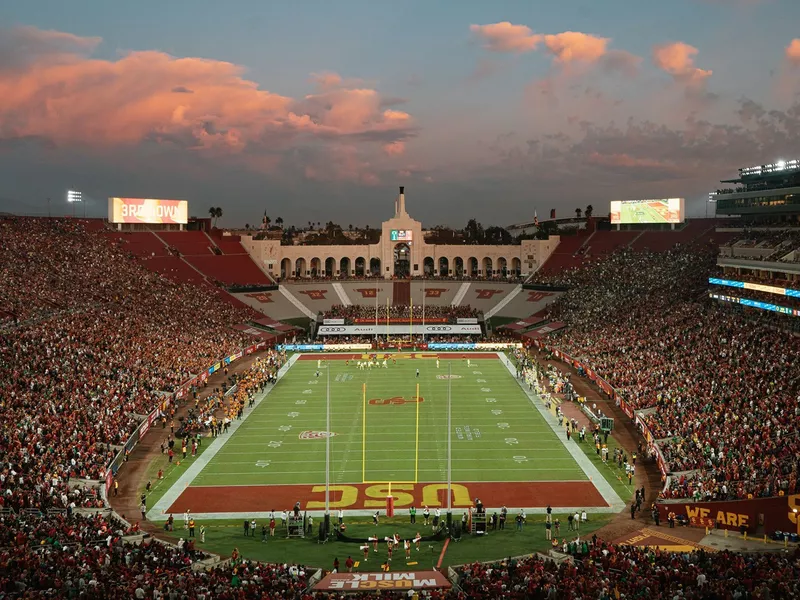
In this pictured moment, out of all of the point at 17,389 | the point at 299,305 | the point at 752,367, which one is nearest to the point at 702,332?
the point at 752,367

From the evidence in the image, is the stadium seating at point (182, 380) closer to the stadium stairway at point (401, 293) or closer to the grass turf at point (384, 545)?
the grass turf at point (384, 545)

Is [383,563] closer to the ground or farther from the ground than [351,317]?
closer to the ground

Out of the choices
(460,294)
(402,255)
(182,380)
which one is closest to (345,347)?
(460,294)

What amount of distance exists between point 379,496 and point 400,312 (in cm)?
4587

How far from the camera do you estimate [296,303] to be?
78438mm

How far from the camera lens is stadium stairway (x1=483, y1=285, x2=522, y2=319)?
76.3m

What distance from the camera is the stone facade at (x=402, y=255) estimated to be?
293 feet

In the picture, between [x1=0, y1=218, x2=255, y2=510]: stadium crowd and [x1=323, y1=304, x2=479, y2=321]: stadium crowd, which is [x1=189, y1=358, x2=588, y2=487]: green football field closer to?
[x1=0, y1=218, x2=255, y2=510]: stadium crowd

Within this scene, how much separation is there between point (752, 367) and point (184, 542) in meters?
27.0

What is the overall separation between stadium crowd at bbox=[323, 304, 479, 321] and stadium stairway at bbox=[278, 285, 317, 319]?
1.77m

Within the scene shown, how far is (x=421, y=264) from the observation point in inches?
3597

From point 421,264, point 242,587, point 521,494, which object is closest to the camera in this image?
point 242,587

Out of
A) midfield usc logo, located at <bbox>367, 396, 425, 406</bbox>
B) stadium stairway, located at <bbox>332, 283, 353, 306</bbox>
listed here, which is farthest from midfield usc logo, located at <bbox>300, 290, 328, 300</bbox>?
midfield usc logo, located at <bbox>367, 396, 425, 406</bbox>

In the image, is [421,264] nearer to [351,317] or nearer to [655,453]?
[351,317]
